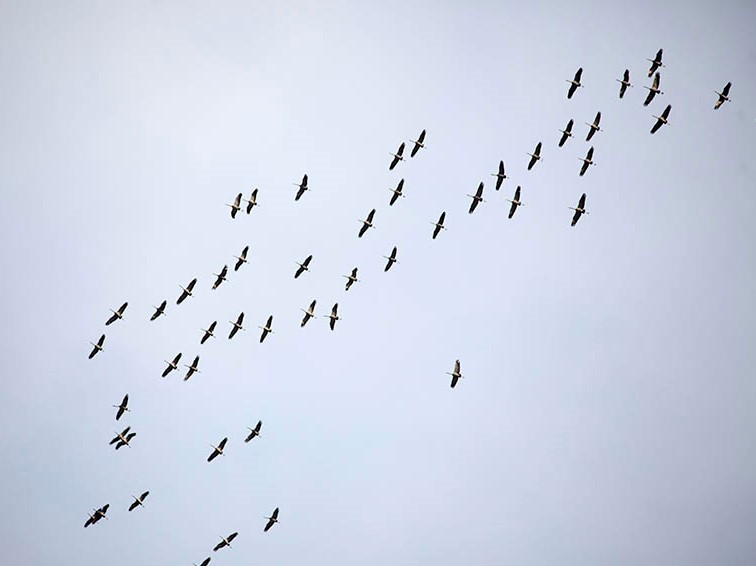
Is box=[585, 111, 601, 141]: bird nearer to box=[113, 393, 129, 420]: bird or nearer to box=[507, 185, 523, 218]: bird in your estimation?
box=[507, 185, 523, 218]: bird

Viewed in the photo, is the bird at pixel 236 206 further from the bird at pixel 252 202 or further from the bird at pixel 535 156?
the bird at pixel 535 156

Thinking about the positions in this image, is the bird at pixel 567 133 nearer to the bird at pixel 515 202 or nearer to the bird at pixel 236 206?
the bird at pixel 515 202

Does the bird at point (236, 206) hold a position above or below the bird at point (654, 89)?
below

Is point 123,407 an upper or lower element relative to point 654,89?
lower

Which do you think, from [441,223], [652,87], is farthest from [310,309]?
[652,87]

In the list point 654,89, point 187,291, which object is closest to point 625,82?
point 654,89

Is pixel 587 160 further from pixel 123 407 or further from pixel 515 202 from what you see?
pixel 123 407

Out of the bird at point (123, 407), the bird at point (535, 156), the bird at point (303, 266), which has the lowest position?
the bird at point (123, 407)

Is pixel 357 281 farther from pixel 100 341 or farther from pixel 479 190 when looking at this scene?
pixel 100 341

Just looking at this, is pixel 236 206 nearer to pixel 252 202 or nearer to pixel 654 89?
pixel 252 202

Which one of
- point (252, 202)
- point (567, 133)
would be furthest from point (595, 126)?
point (252, 202)

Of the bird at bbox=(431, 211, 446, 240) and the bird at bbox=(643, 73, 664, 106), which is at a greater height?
the bird at bbox=(643, 73, 664, 106)

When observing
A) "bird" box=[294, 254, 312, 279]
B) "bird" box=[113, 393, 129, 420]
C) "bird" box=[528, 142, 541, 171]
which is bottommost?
"bird" box=[113, 393, 129, 420]

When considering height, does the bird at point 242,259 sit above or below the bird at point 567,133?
below
